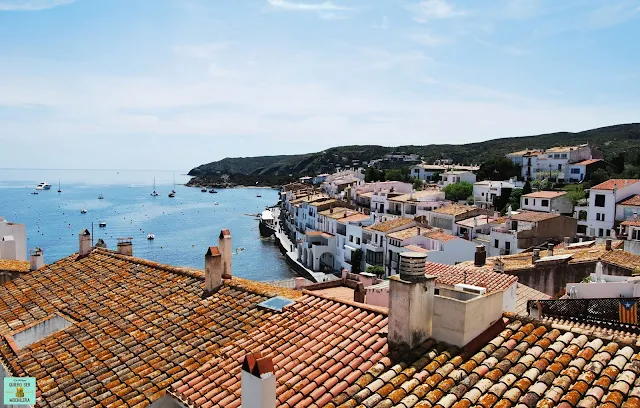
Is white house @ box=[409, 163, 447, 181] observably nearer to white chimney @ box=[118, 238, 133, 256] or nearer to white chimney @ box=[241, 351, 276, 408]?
white chimney @ box=[118, 238, 133, 256]

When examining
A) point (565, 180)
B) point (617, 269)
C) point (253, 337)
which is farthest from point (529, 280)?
point (565, 180)

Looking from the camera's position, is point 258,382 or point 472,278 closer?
point 258,382

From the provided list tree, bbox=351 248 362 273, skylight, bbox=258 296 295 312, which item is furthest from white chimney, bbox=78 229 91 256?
tree, bbox=351 248 362 273

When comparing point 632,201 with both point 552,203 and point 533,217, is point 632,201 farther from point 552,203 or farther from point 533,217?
point 552,203

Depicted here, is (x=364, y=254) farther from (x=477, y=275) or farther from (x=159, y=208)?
(x=159, y=208)

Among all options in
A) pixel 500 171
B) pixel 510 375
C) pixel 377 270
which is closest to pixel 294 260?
pixel 377 270

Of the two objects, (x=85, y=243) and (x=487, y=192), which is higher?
(x=85, y=243)
